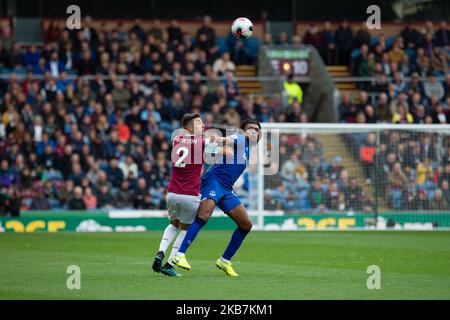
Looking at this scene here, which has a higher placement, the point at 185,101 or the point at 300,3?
the point at 300,3

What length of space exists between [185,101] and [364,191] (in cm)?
556

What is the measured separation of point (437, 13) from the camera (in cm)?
3488

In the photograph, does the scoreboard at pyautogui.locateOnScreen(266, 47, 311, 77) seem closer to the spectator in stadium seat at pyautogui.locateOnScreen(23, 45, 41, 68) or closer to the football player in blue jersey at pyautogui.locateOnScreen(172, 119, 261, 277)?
the spectator in stadium seat at pyautogui.locateOnScreen(23, 45, 41, 68)

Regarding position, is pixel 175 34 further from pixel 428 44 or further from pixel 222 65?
pixel 428 44

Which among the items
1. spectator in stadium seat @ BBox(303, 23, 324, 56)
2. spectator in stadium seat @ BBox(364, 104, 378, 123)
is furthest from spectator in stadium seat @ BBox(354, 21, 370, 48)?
spectator in stadium seat @ BBox(364, 104, 378, 123)

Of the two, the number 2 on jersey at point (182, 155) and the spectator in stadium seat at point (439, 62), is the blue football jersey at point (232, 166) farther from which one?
the spectator in stadium seat at point (439, 62)

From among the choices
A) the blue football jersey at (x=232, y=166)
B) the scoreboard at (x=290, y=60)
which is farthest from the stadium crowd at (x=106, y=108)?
the blue football jersey at (x=232, y=166)

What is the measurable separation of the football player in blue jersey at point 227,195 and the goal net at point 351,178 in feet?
39.0

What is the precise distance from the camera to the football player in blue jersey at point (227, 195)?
47.6ft

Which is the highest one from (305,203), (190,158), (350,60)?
(350,60)

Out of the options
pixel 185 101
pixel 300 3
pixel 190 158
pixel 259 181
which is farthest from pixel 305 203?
pixel 190 158

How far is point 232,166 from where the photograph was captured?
48.9 feet
